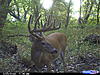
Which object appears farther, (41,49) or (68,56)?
(68,56)

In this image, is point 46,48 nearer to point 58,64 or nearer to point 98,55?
point 58,64

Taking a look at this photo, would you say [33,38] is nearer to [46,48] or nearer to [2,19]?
[46,48]

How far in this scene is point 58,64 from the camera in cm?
653

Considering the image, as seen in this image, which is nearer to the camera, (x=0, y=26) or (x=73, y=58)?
(x=0, y=26)

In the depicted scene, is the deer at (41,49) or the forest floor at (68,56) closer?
the deer at (41,49)

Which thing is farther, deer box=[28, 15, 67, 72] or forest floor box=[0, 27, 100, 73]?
forest floor box=[0, 27, 100, 73]

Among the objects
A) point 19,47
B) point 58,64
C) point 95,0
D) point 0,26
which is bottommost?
point 58,64

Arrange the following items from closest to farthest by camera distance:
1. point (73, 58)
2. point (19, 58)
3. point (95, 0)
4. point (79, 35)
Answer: point (19, 58) → point (73, 58) → point (79, 35) → point (95, 0)

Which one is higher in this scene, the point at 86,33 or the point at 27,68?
the point at 86,33

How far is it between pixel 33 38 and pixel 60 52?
1587mm

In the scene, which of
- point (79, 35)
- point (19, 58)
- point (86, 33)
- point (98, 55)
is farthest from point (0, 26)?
point (86, 33)

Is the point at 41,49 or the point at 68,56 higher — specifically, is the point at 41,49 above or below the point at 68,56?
above

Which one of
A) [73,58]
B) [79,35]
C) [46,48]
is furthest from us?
[79,35]

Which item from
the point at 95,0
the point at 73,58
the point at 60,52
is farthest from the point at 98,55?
the point at 95,0
